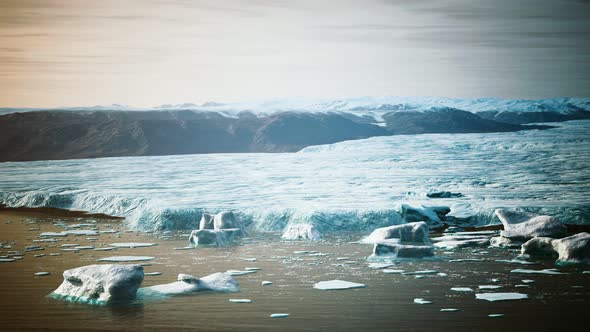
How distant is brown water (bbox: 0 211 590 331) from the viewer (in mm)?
8180

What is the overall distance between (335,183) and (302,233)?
10277 mm

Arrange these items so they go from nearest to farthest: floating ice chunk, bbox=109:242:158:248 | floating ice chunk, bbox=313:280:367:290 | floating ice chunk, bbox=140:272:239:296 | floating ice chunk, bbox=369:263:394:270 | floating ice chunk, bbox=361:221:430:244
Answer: floating ice chunk, bbox=140:272:239:296
floating ice chunk, bbox=313:280:367:290
floating ice chunk, bbox=369:263:394:270
floating ice chunk, bbox=361:221:430:244
floating ice chunk, bbox=109:242:158:248

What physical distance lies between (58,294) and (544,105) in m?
54.2

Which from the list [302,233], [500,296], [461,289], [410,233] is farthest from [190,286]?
[302,233]

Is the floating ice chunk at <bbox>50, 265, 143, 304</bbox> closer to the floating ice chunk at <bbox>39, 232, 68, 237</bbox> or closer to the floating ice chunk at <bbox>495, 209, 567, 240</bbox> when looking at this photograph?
the floating ice chunk at <bbox>39, 232, 68, 237</bbox>

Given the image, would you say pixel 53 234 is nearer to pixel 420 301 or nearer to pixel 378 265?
pixel 378 265

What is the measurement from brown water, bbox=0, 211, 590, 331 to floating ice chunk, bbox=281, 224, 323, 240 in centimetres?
216

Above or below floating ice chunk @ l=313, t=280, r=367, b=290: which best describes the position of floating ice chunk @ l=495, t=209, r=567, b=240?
above

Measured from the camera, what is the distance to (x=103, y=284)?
9.38 metres

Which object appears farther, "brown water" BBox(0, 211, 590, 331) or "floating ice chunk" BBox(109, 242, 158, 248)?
"floating ice chunk" BBox(109, 242, 158, 248)

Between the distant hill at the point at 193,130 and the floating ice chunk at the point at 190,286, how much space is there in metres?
41.2

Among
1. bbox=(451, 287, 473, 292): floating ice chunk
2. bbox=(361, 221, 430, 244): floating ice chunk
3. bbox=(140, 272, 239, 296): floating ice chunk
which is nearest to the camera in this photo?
bbox=(140, 272, 239, 296): floating ice chunk

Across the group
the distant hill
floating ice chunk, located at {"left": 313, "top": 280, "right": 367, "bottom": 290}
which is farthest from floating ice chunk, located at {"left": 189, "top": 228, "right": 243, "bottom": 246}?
the distant hill

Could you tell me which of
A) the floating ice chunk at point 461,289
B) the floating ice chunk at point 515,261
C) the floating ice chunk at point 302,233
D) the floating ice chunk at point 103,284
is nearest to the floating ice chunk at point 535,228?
the floating ice chunk at point 515,261
